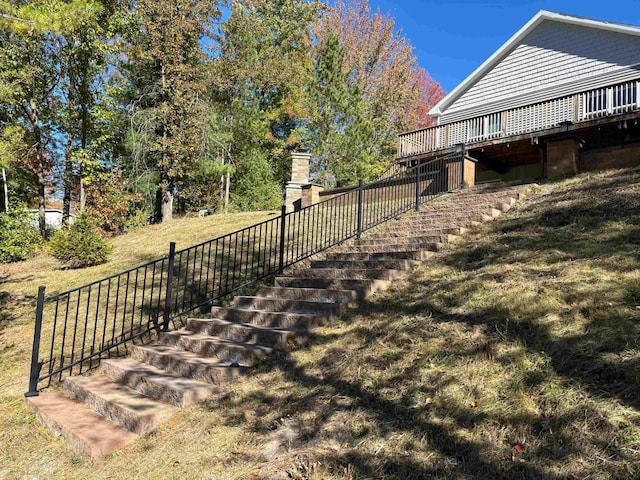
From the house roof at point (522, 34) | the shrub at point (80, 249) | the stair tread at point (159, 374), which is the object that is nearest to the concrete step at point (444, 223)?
the stair tread at point (159, 374)

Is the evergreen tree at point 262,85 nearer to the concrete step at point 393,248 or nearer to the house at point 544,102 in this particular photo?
the house at point 544,102

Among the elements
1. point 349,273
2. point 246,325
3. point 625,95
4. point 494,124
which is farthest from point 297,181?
point 625,95

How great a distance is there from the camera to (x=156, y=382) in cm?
422

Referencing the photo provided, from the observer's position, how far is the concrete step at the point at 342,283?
5.29 m

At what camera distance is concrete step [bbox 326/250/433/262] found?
6.04 m

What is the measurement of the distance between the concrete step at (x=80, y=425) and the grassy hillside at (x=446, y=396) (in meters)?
0.10

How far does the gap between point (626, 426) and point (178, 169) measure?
1844cm

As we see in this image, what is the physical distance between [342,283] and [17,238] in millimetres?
14013

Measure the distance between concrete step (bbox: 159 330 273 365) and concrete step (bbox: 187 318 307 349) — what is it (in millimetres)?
69

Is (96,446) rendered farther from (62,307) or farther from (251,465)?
(62,307)

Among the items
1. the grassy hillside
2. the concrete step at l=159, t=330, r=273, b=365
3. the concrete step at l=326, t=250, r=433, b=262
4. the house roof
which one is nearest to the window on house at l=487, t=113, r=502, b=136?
the house roof

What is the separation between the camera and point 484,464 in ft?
7.97

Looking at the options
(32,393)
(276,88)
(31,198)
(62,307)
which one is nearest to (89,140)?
(31,198)

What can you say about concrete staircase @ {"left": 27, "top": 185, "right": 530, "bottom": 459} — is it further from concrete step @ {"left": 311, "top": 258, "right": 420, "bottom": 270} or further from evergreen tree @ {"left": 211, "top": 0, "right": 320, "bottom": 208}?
evergreen tree @ {"left": 211, "top": 0, "right": 320, "bottom": 208}
